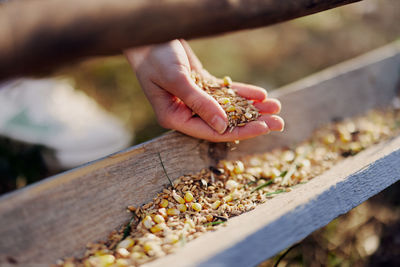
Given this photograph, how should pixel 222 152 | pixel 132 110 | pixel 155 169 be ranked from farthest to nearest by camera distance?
pixel 132 110, pixel 222 152, pixel 155 169

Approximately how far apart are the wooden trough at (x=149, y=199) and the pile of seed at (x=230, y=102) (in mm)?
194

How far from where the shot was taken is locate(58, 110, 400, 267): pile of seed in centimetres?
111

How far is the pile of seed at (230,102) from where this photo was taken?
1490 mm

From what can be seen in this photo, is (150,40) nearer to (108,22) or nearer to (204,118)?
(108,22)

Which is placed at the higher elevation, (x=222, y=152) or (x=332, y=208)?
(x=222, y=152)

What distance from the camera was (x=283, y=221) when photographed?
3.26ft

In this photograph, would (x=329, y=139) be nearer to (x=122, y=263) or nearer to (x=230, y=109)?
(x=230, y=109)

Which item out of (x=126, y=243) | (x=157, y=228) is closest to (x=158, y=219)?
(x=157, y=228)

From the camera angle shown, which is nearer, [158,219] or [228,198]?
[158,219]

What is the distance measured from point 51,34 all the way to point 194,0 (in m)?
0.37

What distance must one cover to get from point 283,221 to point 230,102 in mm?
678

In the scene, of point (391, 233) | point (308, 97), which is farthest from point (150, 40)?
point (391, 233)

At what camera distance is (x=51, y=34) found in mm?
729

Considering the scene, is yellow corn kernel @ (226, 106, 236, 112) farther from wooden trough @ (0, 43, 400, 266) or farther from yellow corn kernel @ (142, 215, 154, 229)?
yellow corn kernel @ (142, 215, 154, 229)
